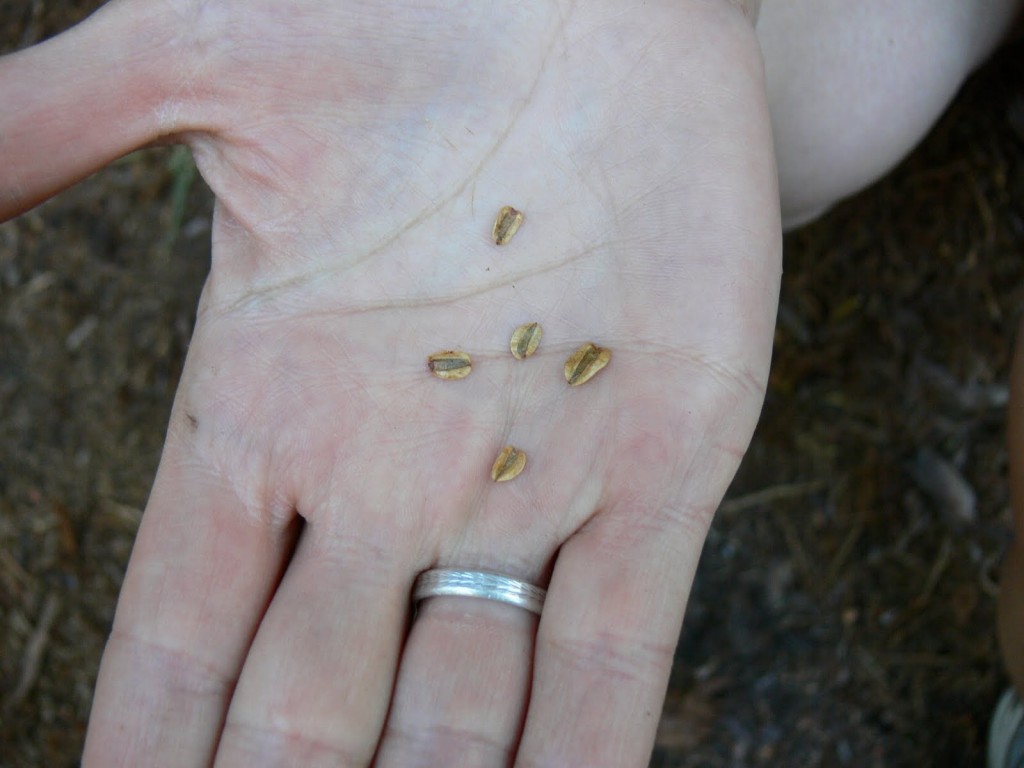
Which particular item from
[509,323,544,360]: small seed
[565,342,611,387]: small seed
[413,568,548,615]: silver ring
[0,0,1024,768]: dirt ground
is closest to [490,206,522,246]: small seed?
[509,323,544,360]: small seed

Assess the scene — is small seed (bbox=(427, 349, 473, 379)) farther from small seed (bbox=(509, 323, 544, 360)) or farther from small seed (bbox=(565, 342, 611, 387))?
small seed (bbox=(565, 342, 611, 387))

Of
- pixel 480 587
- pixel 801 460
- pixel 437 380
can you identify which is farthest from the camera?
pixel 801 460

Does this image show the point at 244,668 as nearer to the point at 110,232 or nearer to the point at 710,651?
the point at 710,651

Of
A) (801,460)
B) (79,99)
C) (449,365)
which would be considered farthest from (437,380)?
(801,460)

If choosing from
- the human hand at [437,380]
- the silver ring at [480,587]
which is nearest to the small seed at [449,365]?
the human hand at [437,380]

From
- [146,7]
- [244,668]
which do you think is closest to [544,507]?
[244,668]

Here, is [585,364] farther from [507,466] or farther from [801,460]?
[801,460]
